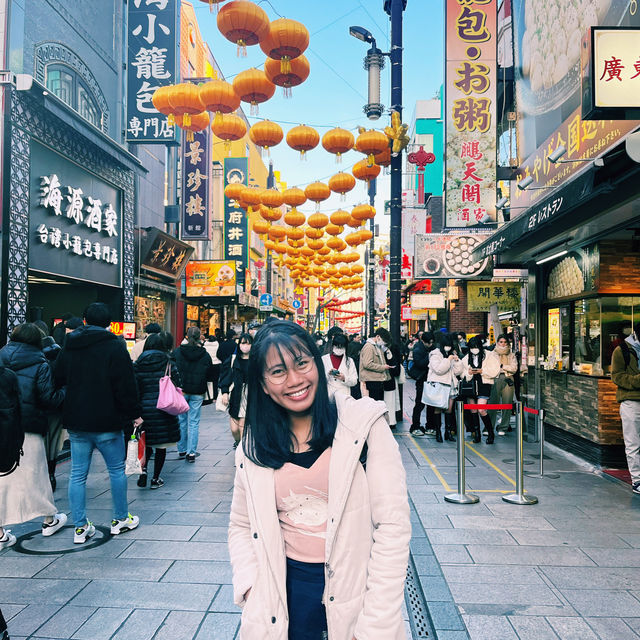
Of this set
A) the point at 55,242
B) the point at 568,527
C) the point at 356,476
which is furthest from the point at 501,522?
the point at 55,242

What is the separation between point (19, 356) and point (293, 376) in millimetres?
4131

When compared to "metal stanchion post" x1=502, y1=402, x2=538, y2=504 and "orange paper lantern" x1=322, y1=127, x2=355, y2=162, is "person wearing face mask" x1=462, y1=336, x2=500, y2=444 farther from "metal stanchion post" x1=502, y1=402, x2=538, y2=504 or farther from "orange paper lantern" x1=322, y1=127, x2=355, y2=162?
"orange paper lantern" x1=322, y1=127, x2=355, y2=162

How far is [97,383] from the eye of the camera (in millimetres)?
4949

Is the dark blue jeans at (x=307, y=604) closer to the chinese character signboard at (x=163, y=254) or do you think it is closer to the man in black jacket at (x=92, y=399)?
the man in black jacket at (x=92, y=399)

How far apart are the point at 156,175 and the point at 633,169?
1669 cm

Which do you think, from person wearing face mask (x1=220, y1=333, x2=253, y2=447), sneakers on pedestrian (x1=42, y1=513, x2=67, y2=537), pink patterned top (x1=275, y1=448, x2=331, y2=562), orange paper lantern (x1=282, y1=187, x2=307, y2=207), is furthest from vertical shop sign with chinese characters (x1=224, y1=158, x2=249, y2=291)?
pink patterned top (x1=275, y1=448, x2=331, y2=562)

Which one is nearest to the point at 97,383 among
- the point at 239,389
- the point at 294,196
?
the point at 239,389

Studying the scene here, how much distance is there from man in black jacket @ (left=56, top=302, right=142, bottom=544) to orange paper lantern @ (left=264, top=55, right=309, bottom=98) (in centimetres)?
429

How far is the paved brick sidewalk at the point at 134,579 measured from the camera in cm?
357

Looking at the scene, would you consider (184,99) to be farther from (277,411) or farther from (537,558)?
(537,558)

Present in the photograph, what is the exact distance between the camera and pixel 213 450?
935cm

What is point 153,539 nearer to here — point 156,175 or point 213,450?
point 213,450

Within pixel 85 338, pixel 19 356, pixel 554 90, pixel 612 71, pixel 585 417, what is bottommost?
pixel 585 417

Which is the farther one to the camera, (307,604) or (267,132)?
(267,132)
